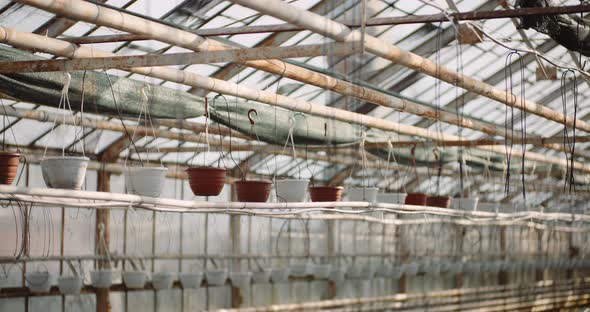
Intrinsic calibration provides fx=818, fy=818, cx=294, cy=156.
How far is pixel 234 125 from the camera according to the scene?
677 centimetres

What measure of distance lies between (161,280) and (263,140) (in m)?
2.74

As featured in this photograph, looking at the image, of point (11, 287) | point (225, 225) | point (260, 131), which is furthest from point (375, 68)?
point (11, 287)

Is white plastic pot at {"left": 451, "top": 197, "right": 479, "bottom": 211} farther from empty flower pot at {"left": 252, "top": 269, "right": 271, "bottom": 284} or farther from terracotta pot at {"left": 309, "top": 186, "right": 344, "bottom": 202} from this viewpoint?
empty flower pot at {"left": 252, "top": 269, "right": 271, "bottom": 284}

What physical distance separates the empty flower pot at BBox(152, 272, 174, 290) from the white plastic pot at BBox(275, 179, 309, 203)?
3748 mm

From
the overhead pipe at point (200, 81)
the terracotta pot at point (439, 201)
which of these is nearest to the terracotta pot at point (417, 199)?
the terracotta pot at point (439, 201)

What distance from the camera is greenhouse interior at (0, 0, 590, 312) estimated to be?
15.0ft

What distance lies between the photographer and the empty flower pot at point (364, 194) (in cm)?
681

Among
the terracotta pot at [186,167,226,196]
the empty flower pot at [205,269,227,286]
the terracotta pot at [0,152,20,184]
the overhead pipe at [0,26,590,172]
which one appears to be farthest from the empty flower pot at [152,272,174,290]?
the terracotta pot at [0,152,20,184]

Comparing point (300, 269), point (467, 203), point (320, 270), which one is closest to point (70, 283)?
point (300, 269)

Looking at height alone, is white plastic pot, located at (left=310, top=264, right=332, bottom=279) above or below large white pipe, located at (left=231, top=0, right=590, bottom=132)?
below

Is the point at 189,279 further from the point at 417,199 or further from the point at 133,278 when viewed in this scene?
the point at 417,199

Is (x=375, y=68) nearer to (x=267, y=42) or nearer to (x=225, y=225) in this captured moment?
(x=267, y=42)

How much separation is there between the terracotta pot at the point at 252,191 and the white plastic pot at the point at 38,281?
11.2ft

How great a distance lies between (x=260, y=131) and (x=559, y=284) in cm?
1212
